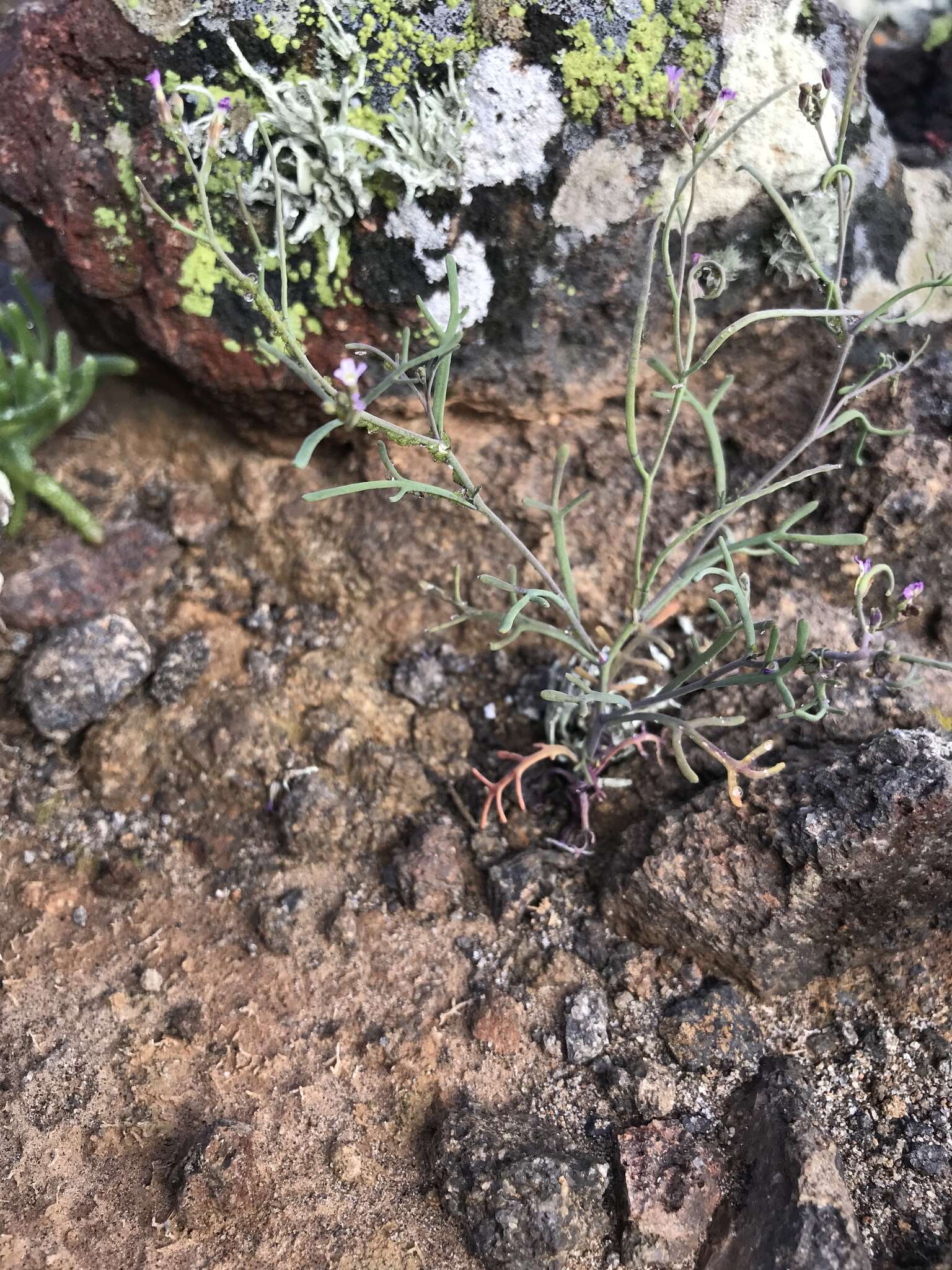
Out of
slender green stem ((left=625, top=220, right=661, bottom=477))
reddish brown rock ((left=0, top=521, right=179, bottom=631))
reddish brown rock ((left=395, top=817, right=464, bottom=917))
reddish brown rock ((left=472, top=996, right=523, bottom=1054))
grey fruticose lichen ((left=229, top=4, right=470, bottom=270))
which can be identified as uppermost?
grey fruticose lichen ((left=229, top=4, right=470, bottom=270))

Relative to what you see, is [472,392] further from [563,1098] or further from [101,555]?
[563,1098]

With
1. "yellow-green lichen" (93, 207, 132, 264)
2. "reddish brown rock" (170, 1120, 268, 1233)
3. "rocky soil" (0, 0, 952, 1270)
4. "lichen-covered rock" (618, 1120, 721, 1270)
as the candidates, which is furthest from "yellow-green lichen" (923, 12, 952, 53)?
"reddish brown rock" (170, 1120, 268, 1233)

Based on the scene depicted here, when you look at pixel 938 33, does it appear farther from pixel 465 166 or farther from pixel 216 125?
pixel 216 125

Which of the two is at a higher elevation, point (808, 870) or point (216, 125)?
point (216, 125)

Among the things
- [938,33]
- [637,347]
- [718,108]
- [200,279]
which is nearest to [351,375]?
[637,347]

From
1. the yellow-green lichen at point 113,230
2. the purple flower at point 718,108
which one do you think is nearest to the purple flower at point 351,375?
the purple flower at point 718,108

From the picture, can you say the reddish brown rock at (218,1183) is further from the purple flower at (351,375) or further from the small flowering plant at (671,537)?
the purple flower at (351,375)

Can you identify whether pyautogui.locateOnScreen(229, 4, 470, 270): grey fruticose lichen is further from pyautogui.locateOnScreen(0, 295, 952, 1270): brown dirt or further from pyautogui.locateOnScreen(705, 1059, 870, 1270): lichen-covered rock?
pyautogui.locateOnScreen(705, 1059, 870, 1270): lichen-covered rock
